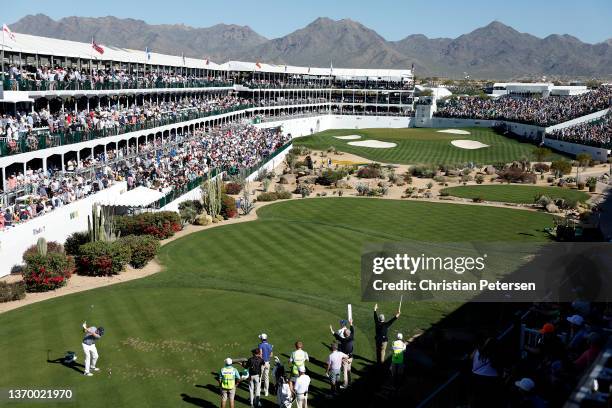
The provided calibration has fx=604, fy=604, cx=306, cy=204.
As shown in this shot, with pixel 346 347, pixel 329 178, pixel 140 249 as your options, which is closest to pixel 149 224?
pixel 140 249

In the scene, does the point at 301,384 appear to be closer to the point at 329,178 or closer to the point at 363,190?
the point at 363,190

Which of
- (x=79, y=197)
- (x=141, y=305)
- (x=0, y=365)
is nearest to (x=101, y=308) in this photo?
(x=141, y=305)

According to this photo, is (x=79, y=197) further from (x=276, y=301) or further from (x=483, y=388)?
(x=483, y=388)

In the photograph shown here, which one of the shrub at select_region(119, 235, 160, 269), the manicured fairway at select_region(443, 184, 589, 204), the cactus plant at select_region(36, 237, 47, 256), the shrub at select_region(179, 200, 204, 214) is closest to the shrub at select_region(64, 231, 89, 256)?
the shrub at select_region(119, 235, 160, 269)

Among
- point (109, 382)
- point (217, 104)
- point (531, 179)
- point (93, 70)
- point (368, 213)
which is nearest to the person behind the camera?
point (109, 382)

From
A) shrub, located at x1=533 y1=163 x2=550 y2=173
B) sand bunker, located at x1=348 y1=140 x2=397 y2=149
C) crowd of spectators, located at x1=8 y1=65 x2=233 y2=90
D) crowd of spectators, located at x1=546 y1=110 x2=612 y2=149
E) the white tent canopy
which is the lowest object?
sand bunker, located at x1=348 y1=140 x2=397 y2=149

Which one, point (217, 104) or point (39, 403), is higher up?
point (217, 104)

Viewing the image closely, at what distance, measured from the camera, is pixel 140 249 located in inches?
1081

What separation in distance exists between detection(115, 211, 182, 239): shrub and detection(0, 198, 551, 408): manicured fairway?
3.57 feet

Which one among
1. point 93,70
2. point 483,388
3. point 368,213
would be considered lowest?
point 368,213

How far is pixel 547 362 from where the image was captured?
11312 millimetres

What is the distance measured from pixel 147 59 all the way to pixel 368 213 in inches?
1140

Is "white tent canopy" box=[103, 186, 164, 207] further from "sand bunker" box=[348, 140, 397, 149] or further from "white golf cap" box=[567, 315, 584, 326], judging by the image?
"sand bunker" box=[348, 140, 397, 149]

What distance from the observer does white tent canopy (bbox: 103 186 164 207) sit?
3453cm
